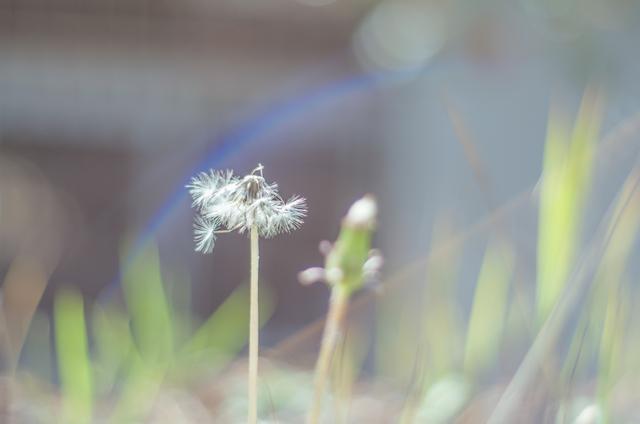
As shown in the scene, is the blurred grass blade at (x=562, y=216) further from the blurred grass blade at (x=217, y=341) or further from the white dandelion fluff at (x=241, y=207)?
the blurred grass blade at (x=217, y=341)

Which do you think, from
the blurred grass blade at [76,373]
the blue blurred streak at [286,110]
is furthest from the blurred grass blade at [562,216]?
the blue blurred streak at [286,110]

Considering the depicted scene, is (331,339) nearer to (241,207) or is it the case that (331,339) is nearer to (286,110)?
(241,207)

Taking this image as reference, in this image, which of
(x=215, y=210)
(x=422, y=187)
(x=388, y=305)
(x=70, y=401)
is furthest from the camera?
(x=422, y=187)

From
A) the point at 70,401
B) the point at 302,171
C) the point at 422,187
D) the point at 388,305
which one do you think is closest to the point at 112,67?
the point at 302,171

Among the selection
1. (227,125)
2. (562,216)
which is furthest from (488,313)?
(227,125)

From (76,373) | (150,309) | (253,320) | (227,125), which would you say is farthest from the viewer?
(227,125)

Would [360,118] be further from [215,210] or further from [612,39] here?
[215,210]
